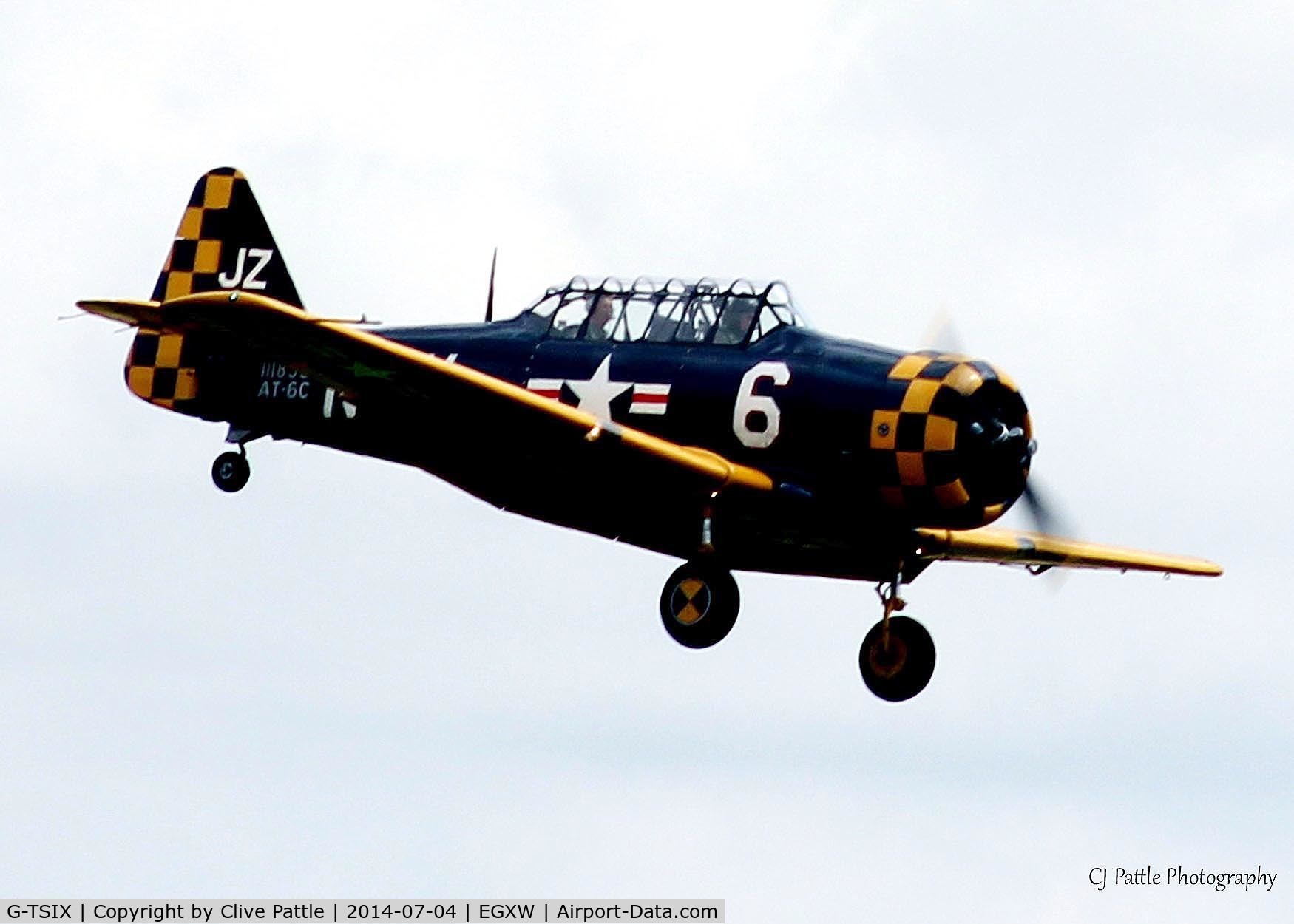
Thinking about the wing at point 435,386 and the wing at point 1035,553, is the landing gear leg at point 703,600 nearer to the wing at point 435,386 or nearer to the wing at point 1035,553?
the wing at point 435,386

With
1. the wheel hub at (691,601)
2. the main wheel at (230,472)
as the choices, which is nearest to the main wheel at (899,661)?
the wheel hub at (691,601)

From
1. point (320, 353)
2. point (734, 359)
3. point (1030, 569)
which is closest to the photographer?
point (320, 353)

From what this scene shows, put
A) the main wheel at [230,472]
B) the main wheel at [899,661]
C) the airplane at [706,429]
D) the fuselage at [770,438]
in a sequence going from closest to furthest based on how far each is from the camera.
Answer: the airplane at [706,429] < the fuselage at [770,438] < the main wheel at [899,661] < the main wheel at [230,472]

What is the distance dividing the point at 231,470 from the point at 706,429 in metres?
5.38

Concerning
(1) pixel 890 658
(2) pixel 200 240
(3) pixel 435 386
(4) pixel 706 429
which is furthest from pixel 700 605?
(2) pixel 200 240

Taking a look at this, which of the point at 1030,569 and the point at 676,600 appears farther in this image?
the point at 1030,569

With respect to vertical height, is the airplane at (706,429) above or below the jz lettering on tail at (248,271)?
below

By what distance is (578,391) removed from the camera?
2214 cm

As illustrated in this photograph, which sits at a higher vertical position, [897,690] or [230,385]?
[230,385]

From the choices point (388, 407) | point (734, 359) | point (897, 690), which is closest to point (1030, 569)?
point (897, 690)

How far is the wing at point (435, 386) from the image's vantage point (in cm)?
1962

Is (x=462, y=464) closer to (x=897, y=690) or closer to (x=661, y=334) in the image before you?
(x=661, y=334)

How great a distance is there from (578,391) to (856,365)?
2322mm

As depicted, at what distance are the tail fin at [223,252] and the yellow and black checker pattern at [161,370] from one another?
0.82 meters
